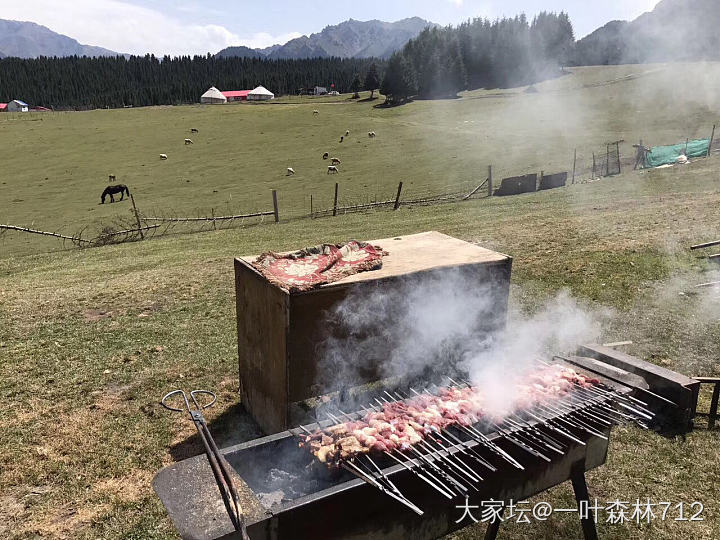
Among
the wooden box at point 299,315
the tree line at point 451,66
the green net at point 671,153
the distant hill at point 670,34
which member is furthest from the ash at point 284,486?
the tree line at point 451,66

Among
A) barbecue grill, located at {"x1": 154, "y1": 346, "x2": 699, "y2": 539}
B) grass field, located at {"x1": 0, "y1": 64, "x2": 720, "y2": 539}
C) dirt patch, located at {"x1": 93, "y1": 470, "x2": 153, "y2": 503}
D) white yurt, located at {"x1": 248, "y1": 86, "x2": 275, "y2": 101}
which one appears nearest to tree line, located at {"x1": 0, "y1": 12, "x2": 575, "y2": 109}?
white yurt, located at {"x1": 248, "y1": 86, "x2": 275, "y2": 101}

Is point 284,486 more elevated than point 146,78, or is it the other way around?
point 146,78

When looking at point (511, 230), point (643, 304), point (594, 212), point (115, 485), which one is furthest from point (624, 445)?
point (594, 212)

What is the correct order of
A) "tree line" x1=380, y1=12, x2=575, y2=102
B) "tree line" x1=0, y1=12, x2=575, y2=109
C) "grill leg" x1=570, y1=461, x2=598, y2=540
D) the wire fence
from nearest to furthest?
1. "grill leg" x1=570, y1=461, x2=598, y2=540
2. the wire fence
3. "tree line" x1=0, y1=12, x2=575, y2=109
4. "tree line" x1=380, y1=12, x2=575, y2=102

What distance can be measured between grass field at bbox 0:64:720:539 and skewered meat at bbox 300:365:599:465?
1.40m

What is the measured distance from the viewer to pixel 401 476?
11.0 feet

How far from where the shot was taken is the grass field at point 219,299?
5219 millimetres

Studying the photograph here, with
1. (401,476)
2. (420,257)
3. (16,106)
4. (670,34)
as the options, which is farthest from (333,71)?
(401,476)

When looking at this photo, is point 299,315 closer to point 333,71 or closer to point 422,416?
point 422,416

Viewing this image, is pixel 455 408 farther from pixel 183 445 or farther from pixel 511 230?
pixel 511 230

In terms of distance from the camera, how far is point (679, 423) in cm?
606

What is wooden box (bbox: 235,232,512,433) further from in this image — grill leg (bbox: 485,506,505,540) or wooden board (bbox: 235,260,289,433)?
grill leg (bbox: 485,506,505,540)

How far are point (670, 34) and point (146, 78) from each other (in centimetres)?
13284

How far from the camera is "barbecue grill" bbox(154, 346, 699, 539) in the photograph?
9.87ft
